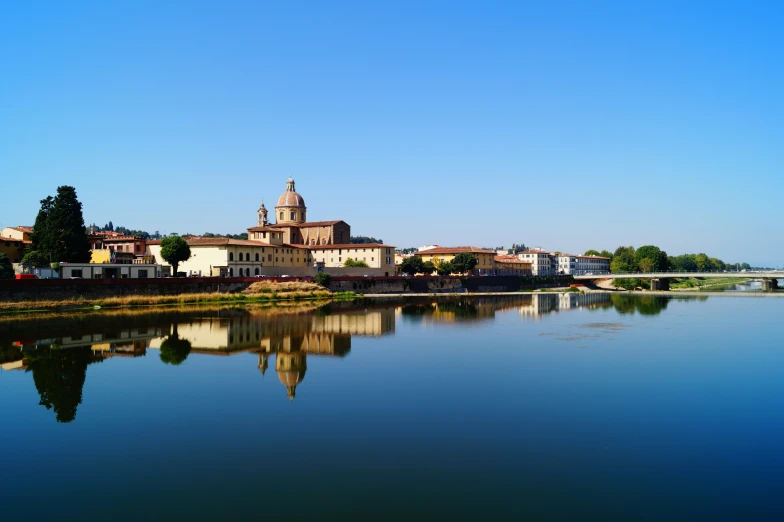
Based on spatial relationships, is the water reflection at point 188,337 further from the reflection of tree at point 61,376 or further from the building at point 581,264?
the building at point 581,264

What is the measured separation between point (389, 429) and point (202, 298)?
3206 cm

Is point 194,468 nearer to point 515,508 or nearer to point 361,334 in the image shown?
point 515,508

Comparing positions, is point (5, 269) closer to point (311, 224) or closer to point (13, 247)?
point (13, 247)

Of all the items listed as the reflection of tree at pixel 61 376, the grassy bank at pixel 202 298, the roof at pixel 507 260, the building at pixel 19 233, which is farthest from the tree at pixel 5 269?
the roof at pixel 507 260

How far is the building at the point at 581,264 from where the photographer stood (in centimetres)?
10262

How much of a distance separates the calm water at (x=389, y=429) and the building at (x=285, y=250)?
1029 inches

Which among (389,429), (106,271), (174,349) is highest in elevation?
(106,271)

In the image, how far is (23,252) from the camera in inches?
1657

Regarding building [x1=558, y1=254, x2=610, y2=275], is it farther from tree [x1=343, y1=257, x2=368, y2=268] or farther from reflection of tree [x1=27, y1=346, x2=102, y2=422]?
reflection of tree [x1=27, y1=346, x2=102, y2=422]

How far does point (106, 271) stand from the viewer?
128ft

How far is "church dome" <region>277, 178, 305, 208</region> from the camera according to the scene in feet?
220

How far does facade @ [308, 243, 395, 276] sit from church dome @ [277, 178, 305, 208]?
7.97 meters

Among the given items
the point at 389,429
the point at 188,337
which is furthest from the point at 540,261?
the point at 389,429

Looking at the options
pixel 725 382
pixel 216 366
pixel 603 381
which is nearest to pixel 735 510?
pixel 603 381
